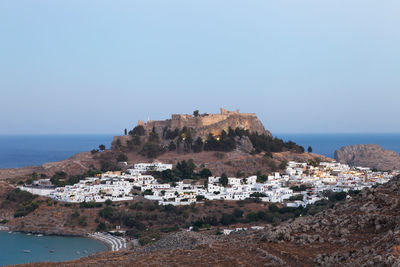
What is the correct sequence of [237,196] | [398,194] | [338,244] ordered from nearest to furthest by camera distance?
[338,244] < [398,194] < [237,196]

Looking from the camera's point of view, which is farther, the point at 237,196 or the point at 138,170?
the point at 138,170

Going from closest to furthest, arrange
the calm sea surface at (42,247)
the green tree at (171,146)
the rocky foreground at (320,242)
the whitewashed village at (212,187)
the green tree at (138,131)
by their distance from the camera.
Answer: the rocky foreground at (320,242)
the calm sea surface at (42,247)
the whitewashed village at (212,187)
the green tree at (171,146)
the green tree at (138,131)

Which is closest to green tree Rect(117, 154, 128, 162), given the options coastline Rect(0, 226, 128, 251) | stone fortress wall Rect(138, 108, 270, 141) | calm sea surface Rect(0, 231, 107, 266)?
stone fortress wall Rect(138, 108, 270, 141)

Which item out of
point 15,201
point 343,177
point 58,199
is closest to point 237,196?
point 343,177

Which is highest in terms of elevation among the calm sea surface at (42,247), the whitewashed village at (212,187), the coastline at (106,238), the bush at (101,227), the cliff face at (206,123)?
the cliff face at (206,123)

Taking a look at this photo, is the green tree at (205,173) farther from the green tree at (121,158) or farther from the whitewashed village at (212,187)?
the green tree at (121,158)

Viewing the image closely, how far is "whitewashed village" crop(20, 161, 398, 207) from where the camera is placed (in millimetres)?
35469

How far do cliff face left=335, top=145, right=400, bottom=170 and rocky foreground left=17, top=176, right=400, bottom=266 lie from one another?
46.8m

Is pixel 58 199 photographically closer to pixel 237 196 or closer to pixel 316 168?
pixel 237 196

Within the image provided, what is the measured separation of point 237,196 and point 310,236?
24498 millimetres

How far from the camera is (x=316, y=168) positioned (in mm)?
45906

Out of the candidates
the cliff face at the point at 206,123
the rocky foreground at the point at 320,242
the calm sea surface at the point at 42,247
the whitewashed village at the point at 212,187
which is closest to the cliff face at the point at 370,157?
the whitewashed village at the point at 212,187

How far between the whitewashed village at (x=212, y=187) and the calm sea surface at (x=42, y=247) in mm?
6001

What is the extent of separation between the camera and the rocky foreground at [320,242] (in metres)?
9.97
